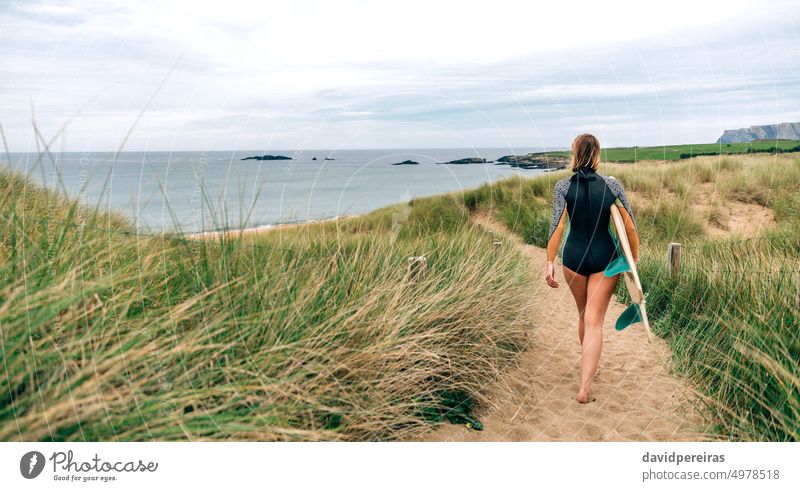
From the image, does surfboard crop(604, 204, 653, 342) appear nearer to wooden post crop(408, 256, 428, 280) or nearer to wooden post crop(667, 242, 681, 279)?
wooden post crop(408, 256, 428, 280)

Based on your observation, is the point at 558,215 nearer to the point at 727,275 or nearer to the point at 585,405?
the point at 585,405

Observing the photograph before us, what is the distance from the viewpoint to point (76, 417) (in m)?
2.27

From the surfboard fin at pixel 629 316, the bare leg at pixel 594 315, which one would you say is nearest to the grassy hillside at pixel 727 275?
the surfboard fin at pixel 629 316

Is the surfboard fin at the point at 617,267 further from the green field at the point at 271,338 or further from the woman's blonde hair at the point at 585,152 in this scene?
the green field at the point at 271,338

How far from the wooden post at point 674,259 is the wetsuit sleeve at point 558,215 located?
3593 mm

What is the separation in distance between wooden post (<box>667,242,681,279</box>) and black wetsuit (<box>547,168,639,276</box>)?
3.43 m

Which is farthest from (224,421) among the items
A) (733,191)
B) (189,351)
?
(733,191)

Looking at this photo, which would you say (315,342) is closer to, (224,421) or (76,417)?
(224,421)

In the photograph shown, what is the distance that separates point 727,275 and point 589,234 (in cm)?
256

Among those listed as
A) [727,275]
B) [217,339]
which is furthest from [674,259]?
[217,339]

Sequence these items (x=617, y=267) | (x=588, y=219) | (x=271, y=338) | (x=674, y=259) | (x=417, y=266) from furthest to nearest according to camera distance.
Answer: (x=674, y=259) → (x=417, y=266) → (x=588, y=219) → (x=617, y=267) → (x=271, y=338)

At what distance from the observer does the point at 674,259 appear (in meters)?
7.01

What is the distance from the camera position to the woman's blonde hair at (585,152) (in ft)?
12.7
